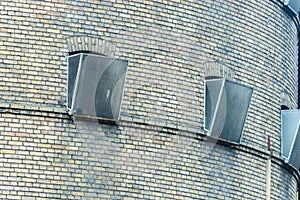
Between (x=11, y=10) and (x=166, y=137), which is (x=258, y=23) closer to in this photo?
(x=166, y=137)

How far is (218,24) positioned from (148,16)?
1979 mm

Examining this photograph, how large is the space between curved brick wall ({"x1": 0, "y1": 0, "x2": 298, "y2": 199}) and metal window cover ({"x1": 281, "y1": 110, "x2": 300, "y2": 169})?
2.68 ft

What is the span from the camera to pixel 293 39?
35250mm

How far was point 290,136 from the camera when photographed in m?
33.7

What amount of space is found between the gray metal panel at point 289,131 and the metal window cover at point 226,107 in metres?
2.06

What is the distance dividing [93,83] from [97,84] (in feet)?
0.32

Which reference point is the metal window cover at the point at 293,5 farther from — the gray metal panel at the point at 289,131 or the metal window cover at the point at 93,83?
the metal window cover at the point at 93,83

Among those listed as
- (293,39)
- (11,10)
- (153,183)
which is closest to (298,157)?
(293,39)

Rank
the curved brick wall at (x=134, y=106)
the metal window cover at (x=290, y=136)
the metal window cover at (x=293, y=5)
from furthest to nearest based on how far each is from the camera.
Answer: the metal window cover at (x=293, y=5)
the metal window cover at (x=290, y=136)
the curved brick wall at (x=134, y=106)

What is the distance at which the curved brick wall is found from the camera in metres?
29.4

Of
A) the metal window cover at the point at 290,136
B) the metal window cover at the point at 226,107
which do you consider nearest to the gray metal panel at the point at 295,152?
the metal window cover at the point at 290,136

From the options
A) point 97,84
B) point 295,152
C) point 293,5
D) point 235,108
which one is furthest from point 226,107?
point 293,5

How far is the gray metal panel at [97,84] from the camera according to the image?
29.8 metres

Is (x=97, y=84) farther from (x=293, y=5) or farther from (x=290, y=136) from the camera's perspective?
(x=293, y=5)
